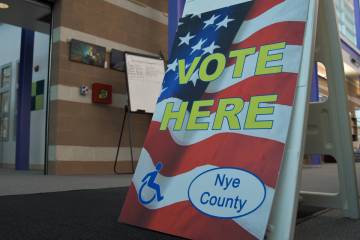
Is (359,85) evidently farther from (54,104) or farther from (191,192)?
(191,192)

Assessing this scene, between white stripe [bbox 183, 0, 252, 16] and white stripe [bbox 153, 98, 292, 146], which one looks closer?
white stripe [bbox 153, 98, 292, 146]

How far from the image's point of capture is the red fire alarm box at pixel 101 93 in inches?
177

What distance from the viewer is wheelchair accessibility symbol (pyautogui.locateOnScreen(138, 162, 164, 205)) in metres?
1.35

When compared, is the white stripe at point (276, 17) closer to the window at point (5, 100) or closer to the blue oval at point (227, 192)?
the blue oval at point (227, 192)

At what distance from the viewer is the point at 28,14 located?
452 centimetres

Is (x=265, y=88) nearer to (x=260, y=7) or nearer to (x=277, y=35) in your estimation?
(x=277, y=35)

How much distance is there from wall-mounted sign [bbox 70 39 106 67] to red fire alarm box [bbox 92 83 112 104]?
0.82 ft

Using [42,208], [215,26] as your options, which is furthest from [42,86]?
[215,26]

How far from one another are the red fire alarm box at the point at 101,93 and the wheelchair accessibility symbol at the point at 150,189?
322cm

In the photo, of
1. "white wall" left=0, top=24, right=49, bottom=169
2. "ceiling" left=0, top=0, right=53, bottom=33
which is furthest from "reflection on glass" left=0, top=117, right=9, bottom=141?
"ceiling" left=0, top=0, right=53, bottom=33

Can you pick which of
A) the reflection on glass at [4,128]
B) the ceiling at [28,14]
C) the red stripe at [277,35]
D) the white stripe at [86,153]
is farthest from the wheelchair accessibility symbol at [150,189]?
the reflection on glass at [4,128]

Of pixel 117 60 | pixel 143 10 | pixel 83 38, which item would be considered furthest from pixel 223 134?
pixel 143 10

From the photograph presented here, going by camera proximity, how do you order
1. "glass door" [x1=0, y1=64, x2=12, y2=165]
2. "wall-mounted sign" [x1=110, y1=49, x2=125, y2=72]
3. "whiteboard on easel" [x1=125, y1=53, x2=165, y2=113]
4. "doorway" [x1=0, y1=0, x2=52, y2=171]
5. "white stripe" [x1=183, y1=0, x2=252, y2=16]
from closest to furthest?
"white stripe" [x1=183, y1=0, x2=252, y2=16]
"whiteboard on easel" [x1=125, y1=53, x2=165, y2=113]
"wall-mounted sign" [x1=110, y1=49, x2=125, y2=72]
"doorway" [x1=0, y1=0, x2=52, y2=171]
"glass door" [x1=0, y1=64, x2=12, y2=165]

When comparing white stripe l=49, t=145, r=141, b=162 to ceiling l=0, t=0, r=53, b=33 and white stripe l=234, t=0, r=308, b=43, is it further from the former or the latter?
white stripe l=234, t=0, r=308, b=43
